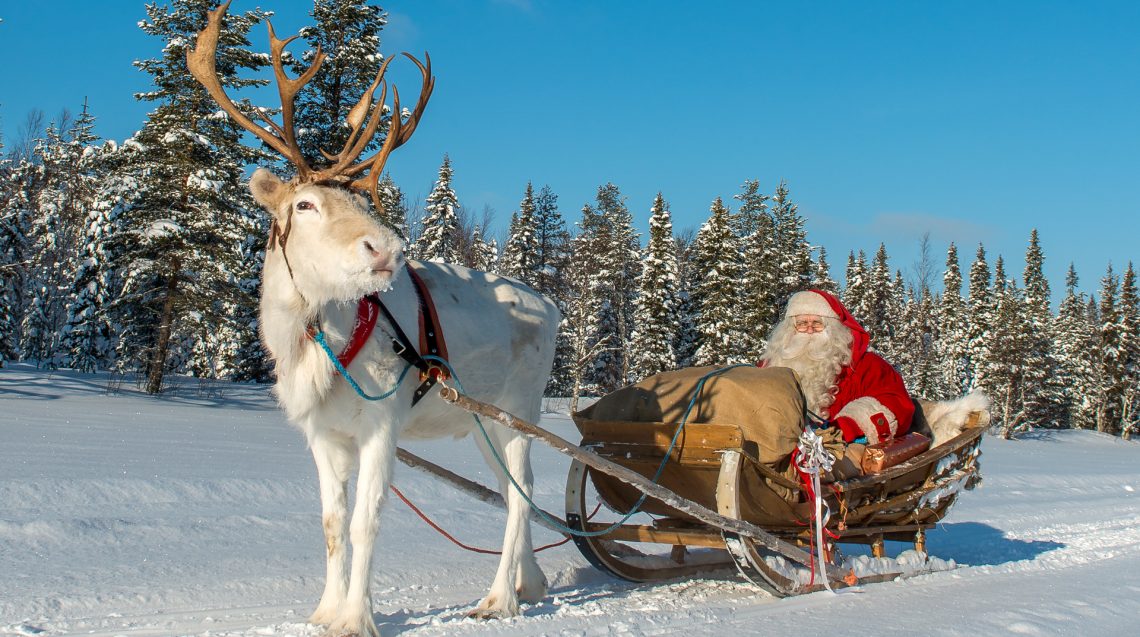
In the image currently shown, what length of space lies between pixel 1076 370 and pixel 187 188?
205 feet

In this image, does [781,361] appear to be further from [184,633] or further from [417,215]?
[417,215]

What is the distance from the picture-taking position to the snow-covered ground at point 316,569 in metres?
4.85

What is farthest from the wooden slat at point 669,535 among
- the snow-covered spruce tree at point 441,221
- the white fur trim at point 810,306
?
the snow-covered spruce tree at point 441,221

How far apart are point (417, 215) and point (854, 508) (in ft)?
180

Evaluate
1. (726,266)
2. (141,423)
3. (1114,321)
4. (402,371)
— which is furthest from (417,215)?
(402,371)

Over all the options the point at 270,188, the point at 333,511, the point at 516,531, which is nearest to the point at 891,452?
the point at 516,531

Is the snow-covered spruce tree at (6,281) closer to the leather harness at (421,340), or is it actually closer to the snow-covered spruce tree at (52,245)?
the snow-covered spruce tree at (52,245)

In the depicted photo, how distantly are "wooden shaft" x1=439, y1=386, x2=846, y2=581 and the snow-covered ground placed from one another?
36 cm

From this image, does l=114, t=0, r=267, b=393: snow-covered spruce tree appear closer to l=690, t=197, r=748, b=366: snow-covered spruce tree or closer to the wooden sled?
the wooden sled

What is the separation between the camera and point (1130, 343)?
202 feet

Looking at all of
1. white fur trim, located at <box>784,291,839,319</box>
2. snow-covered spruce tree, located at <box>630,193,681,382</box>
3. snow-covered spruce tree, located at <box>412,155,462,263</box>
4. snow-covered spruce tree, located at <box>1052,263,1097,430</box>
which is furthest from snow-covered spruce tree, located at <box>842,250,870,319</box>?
white fur trim, located at <box>784,291,839,319</box>

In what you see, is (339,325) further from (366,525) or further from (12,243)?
(12,243)

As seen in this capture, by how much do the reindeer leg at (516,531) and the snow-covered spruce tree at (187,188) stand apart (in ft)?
66.8

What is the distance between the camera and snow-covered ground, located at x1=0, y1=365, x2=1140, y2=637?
485 cm
